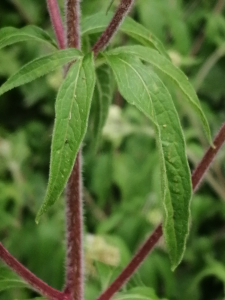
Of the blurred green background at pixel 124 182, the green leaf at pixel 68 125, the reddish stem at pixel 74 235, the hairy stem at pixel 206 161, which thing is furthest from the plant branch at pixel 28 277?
the blurred green background at pixel 124 182

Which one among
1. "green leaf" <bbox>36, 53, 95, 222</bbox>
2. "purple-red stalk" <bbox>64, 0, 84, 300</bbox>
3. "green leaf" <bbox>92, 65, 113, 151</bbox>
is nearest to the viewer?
"green leaf" <bbox>36, 53, 95, 222</bbox>

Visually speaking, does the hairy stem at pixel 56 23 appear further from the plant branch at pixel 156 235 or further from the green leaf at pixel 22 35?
the plant branch at pixel 156 235

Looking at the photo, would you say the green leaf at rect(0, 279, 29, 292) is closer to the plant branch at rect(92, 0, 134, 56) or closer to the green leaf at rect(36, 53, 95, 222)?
the green leaf at rect(36, 53, 95, 222)

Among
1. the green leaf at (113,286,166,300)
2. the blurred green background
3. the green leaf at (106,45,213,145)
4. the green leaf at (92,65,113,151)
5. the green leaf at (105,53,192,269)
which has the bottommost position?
the blurred green background

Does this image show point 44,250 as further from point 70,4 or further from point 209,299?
point 70,4

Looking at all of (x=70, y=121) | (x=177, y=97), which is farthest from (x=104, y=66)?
(x=177, y=97)

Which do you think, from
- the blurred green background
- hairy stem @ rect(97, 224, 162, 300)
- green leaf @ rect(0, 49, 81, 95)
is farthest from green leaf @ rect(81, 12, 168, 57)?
the blurred green background

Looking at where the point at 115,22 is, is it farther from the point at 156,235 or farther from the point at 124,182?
the point at 124,182
